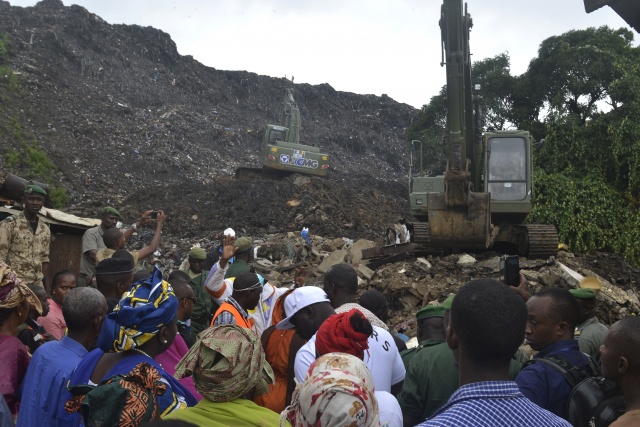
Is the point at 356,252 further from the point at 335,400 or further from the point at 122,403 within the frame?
the point at 335,400

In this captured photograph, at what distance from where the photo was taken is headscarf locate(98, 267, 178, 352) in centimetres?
302

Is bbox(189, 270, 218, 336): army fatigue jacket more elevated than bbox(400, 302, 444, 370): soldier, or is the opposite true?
bbox(400, 302, 444, 370): soldier

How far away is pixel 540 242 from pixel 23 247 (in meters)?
9.81

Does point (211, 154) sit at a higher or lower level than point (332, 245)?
higher

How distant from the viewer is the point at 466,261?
12531mm

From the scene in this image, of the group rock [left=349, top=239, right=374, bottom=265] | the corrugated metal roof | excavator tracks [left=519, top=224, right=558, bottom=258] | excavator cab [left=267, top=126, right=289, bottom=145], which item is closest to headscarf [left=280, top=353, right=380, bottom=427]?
the corrugated metal roof

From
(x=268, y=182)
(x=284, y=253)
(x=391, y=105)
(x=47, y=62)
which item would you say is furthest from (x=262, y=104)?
(x=284, y=253)

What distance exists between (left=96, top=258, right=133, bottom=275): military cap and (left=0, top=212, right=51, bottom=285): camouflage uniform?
94.8 inches

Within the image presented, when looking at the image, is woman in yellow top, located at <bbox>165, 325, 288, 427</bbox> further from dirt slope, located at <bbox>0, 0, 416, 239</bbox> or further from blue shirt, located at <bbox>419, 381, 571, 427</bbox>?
dirt slope, located at <bbox>0, 0, 416, 239</bbox>

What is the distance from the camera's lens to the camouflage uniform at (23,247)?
6684 mm

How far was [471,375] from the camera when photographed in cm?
217

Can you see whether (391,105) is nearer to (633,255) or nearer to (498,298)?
(633,255)

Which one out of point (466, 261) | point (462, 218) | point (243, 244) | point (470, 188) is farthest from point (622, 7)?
point (466, 261)

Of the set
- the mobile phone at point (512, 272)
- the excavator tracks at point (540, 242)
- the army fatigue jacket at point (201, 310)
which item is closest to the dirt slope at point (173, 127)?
the excavator tracks at point (540, 242)
